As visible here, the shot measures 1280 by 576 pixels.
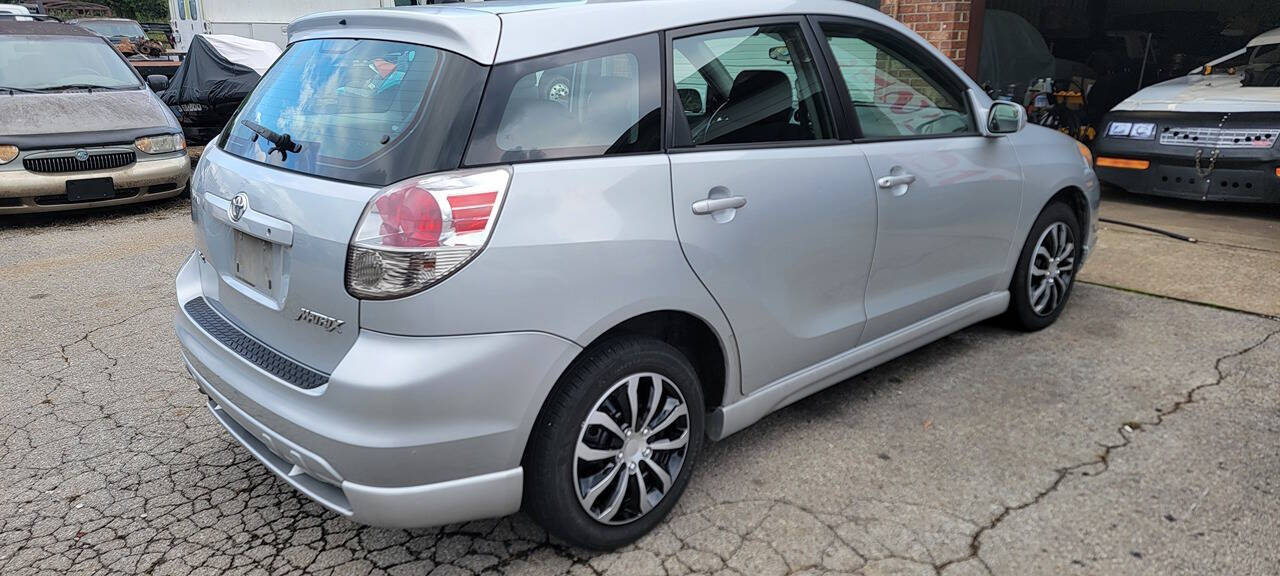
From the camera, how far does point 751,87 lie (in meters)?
2.91

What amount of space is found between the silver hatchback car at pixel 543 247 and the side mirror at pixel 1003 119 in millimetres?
499

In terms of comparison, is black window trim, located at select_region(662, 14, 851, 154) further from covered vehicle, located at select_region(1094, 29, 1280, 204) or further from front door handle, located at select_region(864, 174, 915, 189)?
covered vehicle, located at select_region(1094, 29, 1280, 204)

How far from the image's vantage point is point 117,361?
417 cm

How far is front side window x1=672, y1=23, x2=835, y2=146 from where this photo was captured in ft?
8.85

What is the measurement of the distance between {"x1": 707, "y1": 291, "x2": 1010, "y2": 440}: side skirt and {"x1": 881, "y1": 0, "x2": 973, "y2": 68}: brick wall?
4.15m

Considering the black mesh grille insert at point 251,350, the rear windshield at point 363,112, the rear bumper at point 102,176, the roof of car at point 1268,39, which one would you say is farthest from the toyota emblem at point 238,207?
the roof of car at point 1268,39

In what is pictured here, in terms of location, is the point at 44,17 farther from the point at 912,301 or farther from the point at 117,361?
the point at 912,301

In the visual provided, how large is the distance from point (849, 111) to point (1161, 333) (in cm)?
233

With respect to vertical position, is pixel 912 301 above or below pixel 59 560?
above

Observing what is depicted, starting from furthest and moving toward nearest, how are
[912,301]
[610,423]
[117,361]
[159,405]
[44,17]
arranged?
[44,17] < [117,361] < [159,405] < [912,301] < [610,423]

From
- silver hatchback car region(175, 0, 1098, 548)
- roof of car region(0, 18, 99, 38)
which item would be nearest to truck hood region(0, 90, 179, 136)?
roof of car region(0, 18, 99, 38)

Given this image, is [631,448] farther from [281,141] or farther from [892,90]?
[892,90]

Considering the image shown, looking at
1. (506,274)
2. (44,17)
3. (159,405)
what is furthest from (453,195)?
(44,17)

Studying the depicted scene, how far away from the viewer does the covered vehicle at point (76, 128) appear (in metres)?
7.11
